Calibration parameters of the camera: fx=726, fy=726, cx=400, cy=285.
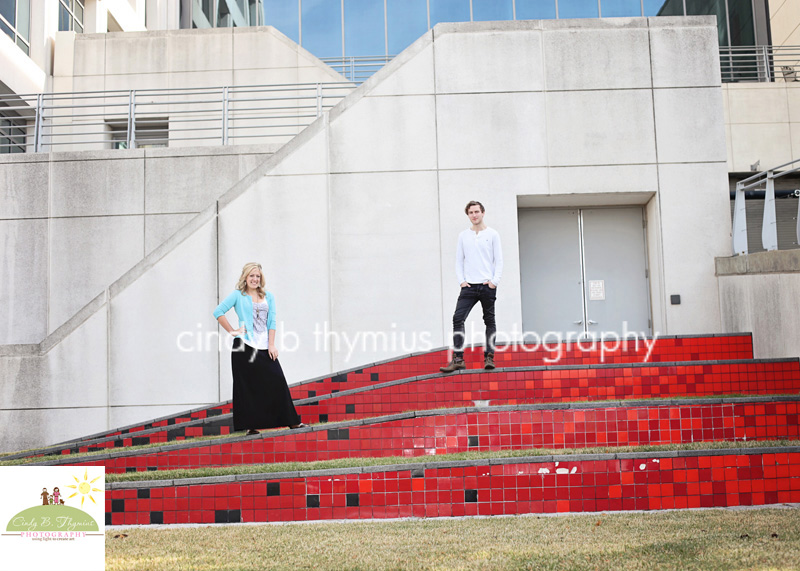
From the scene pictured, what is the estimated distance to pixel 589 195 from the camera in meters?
10.4

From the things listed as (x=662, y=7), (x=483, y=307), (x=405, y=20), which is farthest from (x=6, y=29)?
(x=662, y=7)

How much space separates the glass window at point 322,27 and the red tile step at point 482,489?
15.8 metres

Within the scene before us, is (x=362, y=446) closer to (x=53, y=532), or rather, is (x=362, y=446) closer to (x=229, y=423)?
(x=229, y=423)

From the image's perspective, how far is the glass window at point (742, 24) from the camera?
19125mm

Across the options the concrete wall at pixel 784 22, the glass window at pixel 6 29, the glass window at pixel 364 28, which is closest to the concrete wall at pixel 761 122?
the concrete wall at pixel 784 22

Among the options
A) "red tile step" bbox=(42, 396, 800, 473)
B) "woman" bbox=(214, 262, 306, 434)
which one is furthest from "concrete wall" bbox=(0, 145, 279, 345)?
"red tile step" bbox=(42, 396, 800, 473)

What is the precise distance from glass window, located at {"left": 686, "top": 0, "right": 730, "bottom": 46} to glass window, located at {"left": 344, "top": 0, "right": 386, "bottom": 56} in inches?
330

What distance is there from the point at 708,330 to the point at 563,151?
10.5ft

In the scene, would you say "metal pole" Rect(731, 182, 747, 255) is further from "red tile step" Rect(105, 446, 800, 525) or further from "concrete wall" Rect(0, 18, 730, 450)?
"red tile step" Rect(105, 446, 800, 525)

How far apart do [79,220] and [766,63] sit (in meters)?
15.3

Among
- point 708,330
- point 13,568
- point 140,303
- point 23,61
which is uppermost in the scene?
point 23,61

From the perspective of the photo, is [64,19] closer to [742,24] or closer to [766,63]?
[766,63]

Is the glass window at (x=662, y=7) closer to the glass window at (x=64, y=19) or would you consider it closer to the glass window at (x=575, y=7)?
the glass window at (x=575, y=7)

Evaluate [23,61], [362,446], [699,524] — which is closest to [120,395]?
[362,446]
